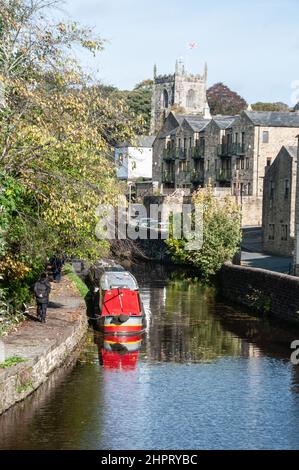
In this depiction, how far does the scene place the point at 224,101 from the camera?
475ft

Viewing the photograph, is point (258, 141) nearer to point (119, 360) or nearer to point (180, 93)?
point (119, 360)

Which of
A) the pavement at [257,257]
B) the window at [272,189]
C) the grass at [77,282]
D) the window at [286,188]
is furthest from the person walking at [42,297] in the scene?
the window at [272,189]

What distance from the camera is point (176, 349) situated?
102 ft

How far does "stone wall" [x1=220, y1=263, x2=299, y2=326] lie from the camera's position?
3822cm

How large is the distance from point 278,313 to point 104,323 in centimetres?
1085

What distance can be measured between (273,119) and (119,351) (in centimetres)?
5392

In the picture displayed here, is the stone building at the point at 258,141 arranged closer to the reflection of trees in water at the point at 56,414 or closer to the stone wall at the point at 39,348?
the stone wall at the point at 39,348

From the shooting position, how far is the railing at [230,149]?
8288cm

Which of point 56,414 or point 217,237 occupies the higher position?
point 217,237

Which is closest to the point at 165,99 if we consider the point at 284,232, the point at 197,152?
the point at 197,152

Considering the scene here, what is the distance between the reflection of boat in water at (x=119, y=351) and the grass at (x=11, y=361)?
5.28 meters

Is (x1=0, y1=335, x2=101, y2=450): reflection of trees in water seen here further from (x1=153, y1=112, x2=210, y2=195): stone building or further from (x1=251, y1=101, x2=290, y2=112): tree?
(x1=251, y1=101, x2=290, y2=112): tree

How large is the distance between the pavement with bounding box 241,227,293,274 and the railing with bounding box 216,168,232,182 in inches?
519

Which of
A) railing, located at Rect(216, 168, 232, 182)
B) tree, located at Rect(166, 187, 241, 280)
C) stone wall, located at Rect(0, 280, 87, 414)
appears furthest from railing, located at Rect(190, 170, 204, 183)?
stone wall, located at Rect(0, 280, 87, 414)
